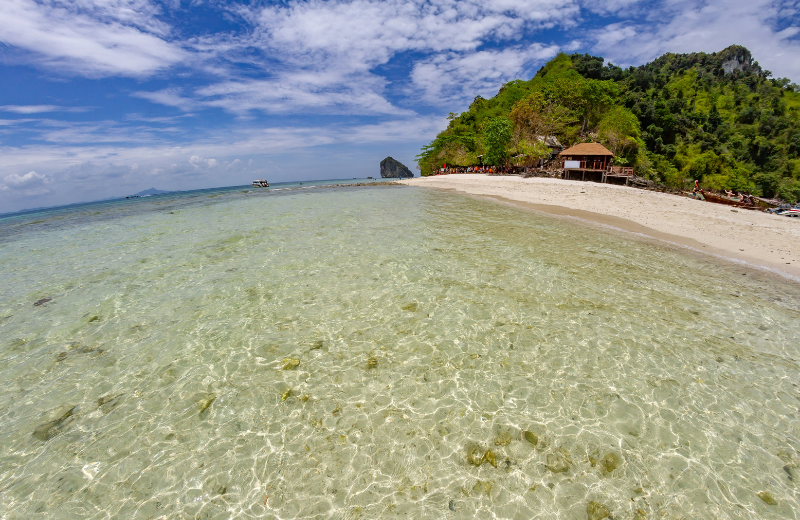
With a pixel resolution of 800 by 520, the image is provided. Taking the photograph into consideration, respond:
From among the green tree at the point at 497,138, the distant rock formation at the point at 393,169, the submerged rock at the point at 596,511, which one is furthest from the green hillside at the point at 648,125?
the distant rock formation at the point at 393,169

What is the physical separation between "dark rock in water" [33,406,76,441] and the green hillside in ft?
182

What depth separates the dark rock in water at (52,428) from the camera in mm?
4786

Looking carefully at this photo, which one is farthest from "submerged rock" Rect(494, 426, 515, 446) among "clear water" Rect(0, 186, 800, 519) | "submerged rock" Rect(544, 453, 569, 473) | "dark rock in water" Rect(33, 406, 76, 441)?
"dark rock in water" Rect(33, 406, 76, 441)

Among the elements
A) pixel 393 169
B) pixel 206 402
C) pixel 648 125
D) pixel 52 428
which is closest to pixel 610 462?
pixel 206 402

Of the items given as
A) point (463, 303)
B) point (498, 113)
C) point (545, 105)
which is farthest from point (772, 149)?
point (463, 303)

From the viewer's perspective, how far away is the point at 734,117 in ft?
283

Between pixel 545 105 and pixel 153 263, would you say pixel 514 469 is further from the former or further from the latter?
pixel 545 105

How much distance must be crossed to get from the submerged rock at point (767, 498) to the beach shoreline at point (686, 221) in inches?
443

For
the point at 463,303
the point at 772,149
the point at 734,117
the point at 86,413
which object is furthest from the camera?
the point at 734,117

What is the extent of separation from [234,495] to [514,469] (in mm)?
3751

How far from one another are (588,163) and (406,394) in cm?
4891

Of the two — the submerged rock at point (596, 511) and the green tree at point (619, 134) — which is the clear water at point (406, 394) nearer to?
the submerged rock at point (596, 511)

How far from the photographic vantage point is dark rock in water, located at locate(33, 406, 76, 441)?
4.79 m

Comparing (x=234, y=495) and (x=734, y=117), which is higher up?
(x=734, y=117)
